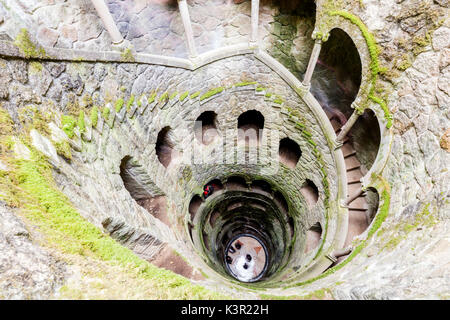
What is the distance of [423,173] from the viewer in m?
4.50

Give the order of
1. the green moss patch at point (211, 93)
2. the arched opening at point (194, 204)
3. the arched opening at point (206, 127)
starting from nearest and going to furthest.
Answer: the green moss patch at point (211, 93), the arched opening at point (206, 127), the arched opening at point (194, 204)

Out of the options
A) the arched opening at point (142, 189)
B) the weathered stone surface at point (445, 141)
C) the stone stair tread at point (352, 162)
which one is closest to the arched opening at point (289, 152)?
the stone stair tread at point (352, 162)

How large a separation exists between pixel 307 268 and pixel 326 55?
7.17m

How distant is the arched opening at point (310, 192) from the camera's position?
9766 mm

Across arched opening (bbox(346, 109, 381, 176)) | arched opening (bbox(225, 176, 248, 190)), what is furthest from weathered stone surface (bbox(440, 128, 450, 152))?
arched opening (bbox(225, 176, 248, 190))

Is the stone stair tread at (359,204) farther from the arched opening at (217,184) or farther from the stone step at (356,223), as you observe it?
the arched opening at (217,184)

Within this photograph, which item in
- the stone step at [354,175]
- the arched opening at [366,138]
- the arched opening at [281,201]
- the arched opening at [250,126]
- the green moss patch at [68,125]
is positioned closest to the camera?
the green moss patch at [68,125]

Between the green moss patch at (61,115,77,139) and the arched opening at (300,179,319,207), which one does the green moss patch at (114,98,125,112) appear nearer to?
the green moss patch at (61,115,77,139)

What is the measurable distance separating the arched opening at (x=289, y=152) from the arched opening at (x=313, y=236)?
2.60m

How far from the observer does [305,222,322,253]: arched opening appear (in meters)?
9.41

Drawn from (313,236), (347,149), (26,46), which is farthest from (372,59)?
(313,236)

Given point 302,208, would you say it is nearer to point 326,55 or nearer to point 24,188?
point 326,55

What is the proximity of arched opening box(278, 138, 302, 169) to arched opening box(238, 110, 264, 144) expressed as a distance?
1210 mm
